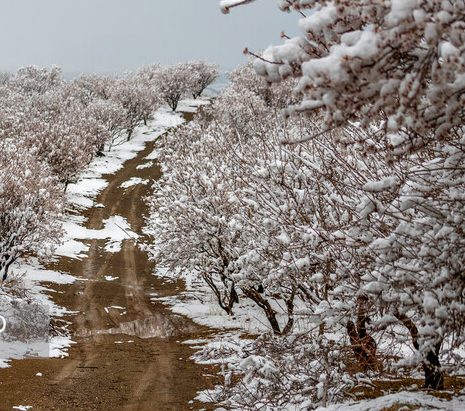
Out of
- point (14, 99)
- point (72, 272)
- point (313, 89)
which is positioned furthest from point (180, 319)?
point (14, 99)

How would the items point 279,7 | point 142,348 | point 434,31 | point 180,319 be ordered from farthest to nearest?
point 180,319, point 142,348, point 279,7, point 434,31

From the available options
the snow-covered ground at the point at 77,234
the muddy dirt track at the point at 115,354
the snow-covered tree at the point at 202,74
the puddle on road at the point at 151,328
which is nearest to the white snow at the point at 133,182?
the snow-covered ground at the point at 77,234

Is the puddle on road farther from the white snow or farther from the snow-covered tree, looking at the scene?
the snow-covered tree

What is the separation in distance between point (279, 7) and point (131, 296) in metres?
22.9

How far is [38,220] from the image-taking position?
23.7 m

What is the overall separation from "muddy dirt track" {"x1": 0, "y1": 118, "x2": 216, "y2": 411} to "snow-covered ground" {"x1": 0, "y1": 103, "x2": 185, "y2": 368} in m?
0.69

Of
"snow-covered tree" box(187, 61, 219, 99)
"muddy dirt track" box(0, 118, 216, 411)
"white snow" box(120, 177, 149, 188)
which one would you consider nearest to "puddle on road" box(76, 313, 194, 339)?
"muddy dirt track" box(0, 118, 216, 411)

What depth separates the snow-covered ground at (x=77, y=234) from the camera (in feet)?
62.5

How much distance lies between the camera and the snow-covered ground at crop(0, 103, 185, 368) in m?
19.0

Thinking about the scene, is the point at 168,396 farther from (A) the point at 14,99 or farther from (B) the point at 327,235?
(A) the point at 14,99

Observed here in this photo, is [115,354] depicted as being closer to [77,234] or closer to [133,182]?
[77,234]

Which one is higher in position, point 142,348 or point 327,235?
point 327,235

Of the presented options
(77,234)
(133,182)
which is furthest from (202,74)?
(77,234)

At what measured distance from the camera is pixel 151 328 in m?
21.6
